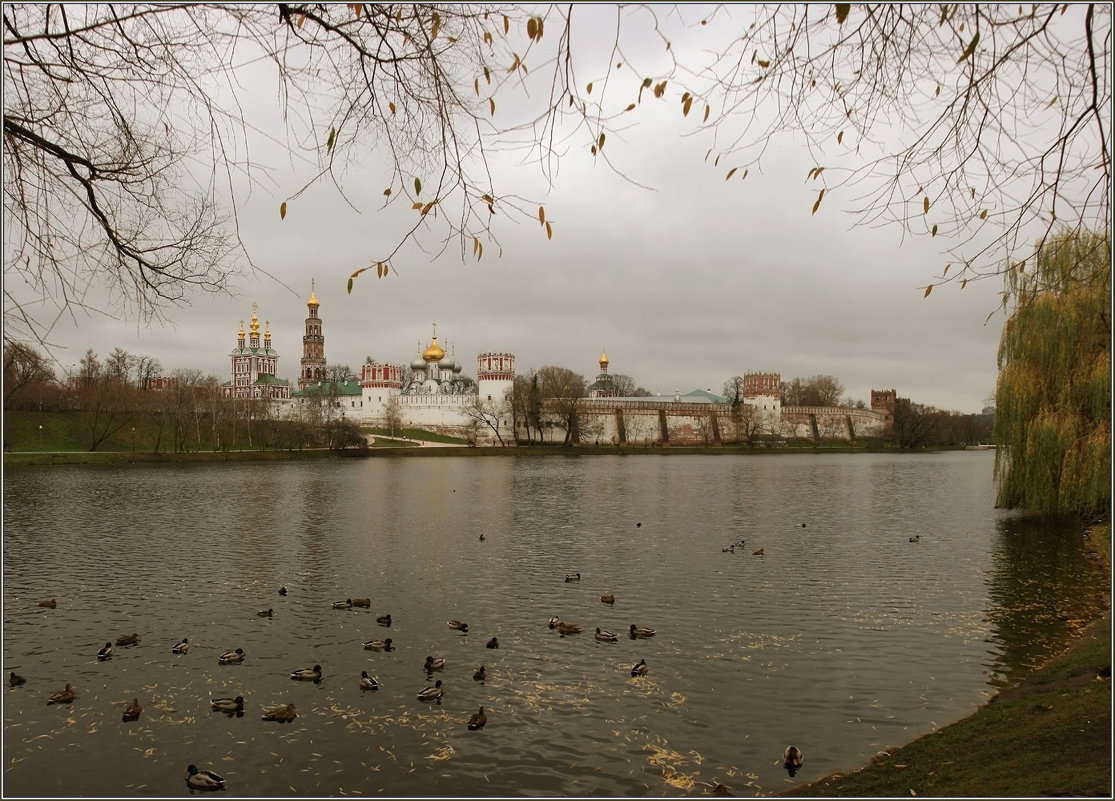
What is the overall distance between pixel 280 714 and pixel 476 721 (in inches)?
90.0

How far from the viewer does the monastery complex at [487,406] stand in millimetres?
90062

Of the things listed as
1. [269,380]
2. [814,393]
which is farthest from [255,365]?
[814,393]

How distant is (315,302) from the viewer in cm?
10156

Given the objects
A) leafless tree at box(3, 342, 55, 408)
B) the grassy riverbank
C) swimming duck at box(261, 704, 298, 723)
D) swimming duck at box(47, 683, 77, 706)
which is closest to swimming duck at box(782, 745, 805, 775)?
the grassy riverbank

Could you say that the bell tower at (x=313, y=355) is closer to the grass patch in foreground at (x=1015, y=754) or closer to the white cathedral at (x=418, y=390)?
the white cathedral at (x=418, y=390)

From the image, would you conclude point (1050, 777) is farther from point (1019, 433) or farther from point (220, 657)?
point (1019, 433)

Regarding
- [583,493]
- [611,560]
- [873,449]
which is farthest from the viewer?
[873,449]

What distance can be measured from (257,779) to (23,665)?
554cm

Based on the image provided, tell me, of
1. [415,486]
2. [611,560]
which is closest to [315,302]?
[415,486]

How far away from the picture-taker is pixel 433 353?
10212 cm

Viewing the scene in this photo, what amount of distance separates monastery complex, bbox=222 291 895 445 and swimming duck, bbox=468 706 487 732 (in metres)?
76.1

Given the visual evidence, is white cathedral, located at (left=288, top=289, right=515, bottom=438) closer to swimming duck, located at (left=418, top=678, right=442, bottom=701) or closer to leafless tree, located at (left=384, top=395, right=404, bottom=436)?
leafless tree, located at (left=384, top=395, right=404, bottom=436)

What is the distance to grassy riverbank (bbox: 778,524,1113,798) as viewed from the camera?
5676 millimetres

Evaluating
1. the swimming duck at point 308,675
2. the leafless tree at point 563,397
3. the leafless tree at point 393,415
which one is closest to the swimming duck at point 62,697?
the swimming duck at point 308,675
